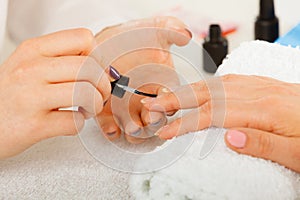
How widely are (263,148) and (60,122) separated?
0.25 m

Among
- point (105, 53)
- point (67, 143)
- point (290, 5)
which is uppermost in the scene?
point (105, 53)

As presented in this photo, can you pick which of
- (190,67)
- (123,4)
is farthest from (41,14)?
(190,67)

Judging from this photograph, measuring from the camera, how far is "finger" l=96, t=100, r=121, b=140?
2.36 ft

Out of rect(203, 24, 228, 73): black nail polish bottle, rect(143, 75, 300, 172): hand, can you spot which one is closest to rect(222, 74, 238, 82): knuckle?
rect(143, 75, 300, 172): hand

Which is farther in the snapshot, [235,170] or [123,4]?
[123,4]

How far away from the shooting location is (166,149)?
22.5 inches

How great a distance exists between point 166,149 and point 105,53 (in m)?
0.18

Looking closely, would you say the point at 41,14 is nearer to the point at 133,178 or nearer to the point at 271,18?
the point at 271,18

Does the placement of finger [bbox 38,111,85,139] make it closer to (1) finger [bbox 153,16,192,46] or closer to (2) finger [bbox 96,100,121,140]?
(2) finger [bbox 96,100,121,140]

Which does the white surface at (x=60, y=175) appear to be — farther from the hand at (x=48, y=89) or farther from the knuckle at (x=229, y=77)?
the knuckle at (x=229, y=77)

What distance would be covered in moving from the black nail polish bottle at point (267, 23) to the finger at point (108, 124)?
1.37 feet

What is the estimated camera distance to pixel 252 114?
1.89 feet

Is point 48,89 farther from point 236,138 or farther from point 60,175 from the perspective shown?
point 236,138

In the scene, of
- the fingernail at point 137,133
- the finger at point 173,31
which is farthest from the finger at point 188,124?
the finger at point 173,31
